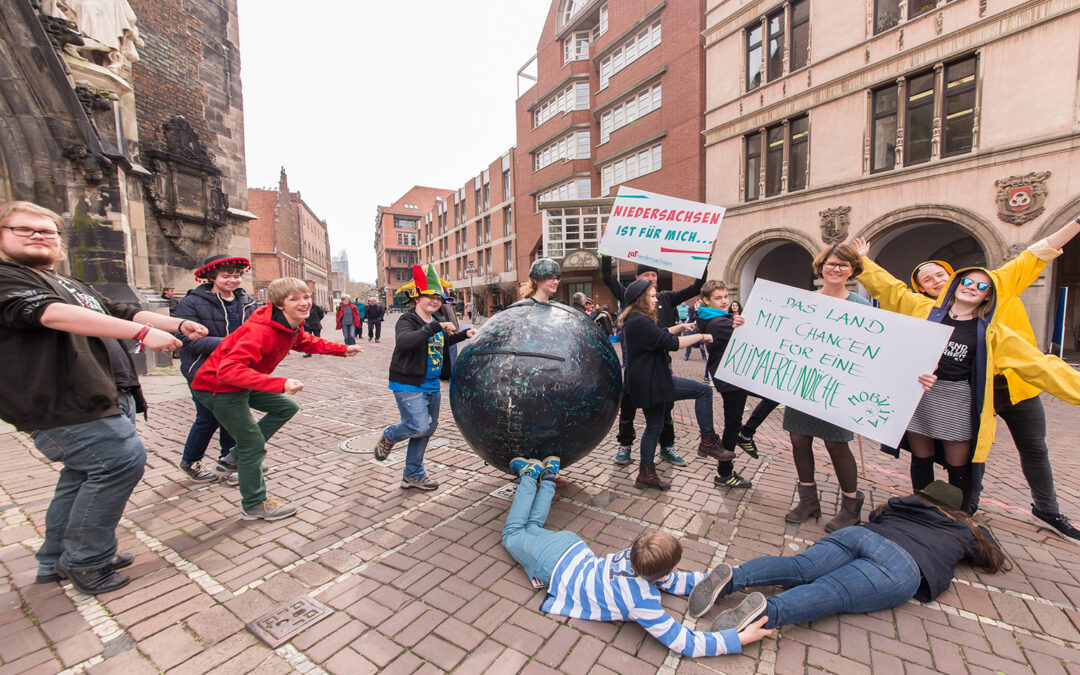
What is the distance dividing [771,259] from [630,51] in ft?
42.0

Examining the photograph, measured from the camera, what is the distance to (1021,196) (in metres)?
11.2

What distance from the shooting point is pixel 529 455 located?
3316 millimetres

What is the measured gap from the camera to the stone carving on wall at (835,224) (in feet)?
47.6

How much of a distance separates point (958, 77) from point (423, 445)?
671 inches

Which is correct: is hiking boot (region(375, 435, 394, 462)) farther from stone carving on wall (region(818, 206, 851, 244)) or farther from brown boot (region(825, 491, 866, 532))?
stone carving on wall (region(818, 206, 851, 244))

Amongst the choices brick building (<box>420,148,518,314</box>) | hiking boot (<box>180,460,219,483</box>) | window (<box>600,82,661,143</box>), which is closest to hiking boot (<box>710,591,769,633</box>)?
hiking boot (<box>180,460,219,483</box>)

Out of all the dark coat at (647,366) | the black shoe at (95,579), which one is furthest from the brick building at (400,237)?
the black shoe at (95,579)

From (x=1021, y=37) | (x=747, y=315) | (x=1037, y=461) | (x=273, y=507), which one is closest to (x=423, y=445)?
(x=273, y=507)

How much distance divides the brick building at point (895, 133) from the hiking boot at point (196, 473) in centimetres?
1683

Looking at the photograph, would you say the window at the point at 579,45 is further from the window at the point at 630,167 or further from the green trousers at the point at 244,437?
the green trousers at the point at 244,437

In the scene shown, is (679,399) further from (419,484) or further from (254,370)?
(254,370)

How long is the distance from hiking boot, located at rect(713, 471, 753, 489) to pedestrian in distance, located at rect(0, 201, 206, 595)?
4.30 m

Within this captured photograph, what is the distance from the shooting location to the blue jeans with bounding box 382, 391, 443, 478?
13.5 feet

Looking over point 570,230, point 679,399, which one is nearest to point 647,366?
point 679,399
